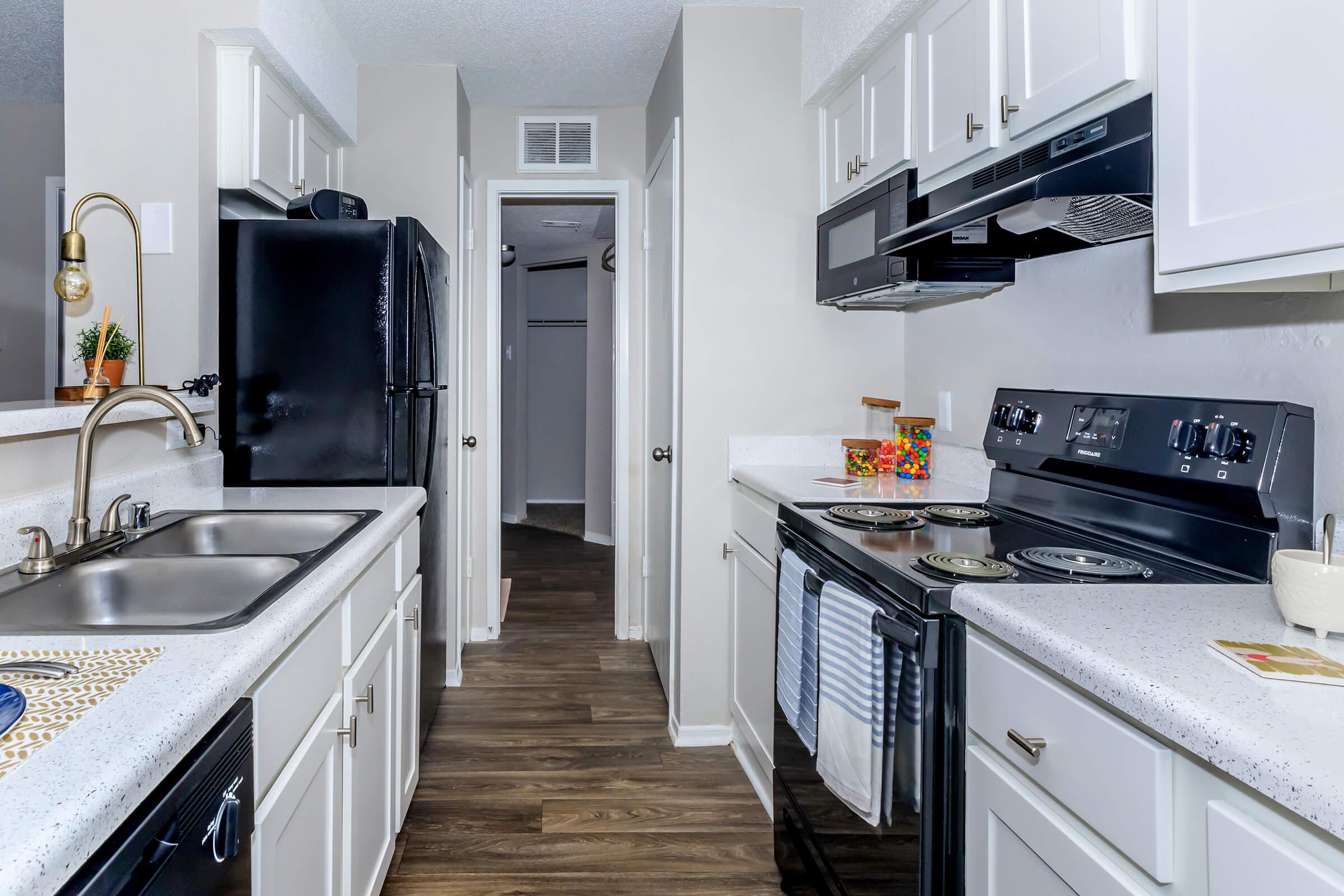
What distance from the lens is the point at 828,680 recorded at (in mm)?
1523

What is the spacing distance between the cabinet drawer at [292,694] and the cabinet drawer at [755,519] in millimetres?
1131

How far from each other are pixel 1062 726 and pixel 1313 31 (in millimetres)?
831

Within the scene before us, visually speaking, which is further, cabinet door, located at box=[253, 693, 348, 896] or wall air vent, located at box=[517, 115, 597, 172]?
wall air vent, located at box=[517, 115, 597, 172]

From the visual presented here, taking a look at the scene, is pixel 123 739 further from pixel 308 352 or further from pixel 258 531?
pixel 308 352

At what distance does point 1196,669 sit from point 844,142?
2.06 metres

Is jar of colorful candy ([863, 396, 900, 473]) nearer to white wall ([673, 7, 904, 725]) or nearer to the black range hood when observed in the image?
white wall ([673, 7, 904, 725])

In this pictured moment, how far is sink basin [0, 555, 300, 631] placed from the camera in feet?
4.22

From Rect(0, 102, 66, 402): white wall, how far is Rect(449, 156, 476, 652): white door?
1824 mm

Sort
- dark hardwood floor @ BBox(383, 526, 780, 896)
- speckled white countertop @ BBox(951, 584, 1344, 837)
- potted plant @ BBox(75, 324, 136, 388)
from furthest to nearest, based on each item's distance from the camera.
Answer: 1. dark hardwood floor @ BBox(383, 526, 780, 896)
2. potted plant @ BBox(75, 324, 136, 388)
3. speckled white countertop @ BBox(951, 584, 1344, 837)

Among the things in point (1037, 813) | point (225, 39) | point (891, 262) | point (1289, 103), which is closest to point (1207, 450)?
point (1289, 103)

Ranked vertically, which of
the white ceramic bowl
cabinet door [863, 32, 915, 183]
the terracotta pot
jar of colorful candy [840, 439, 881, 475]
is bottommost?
the white ceramic bowl

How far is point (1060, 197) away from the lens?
4.32 feet

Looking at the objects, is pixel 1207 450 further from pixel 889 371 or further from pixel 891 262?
pixel 889 371

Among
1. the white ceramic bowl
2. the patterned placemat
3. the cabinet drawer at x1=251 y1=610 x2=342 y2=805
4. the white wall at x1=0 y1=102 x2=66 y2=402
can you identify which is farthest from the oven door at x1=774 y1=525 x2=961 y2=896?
the white wall at x1=0 y1=102 x2=66 y2=402
